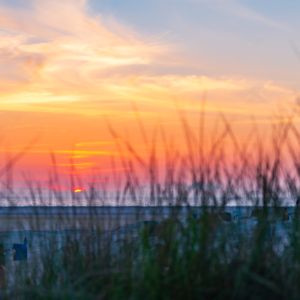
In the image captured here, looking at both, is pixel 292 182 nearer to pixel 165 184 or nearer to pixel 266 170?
pixel 266 170

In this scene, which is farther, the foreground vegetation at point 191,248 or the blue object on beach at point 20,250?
the blue object on beach at point 20,250

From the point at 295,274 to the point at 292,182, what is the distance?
4.11 ft

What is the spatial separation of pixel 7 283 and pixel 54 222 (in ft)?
2.16

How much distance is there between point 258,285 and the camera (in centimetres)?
566

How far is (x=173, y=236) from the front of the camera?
6.02 meters

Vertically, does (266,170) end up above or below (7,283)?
above

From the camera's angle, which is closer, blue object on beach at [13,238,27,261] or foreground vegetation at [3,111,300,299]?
foreground vegetation at [3,111,300,299]

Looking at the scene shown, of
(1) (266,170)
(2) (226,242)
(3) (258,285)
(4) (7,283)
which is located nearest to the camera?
(3) (258,285)

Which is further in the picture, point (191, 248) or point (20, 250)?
point (20, 250)

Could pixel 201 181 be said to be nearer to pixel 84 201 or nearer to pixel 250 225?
pixel 250 225

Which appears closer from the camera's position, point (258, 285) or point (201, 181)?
point (258, 285)

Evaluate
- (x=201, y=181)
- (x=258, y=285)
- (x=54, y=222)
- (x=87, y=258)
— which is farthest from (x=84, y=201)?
(x=258, y=285)

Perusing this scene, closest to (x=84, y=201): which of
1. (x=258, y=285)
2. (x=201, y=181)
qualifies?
(x=201, y=181)

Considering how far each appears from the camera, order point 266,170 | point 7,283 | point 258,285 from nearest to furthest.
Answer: point 258,285
point 266,170
point 7,283
